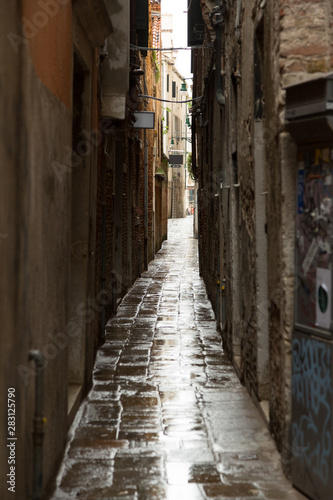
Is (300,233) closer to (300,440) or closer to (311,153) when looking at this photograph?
(311,153)

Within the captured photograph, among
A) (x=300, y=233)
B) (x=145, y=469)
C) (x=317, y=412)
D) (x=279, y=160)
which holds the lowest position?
(x=145, y=469)

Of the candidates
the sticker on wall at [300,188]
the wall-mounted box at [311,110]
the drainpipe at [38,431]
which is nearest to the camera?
the drainpipe at [38,431]

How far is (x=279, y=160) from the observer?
16.8 ft

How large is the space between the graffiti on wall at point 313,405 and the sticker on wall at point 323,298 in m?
0.14

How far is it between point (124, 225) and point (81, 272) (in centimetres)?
801

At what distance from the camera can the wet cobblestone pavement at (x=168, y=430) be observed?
4.95 m

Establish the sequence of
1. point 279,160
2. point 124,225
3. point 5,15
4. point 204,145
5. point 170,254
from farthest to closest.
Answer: point 170,254
point 204,145
point 124,225
point 279,160
point 5,15

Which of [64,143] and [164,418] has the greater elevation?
[64,143]

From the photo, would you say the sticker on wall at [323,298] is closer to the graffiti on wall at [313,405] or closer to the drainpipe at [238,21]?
the graffiti on wall at [313,405]

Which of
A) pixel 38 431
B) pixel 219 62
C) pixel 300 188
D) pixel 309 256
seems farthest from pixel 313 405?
pixel 219 62

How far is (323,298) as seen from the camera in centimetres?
456

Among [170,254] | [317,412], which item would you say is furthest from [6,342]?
[170,254]

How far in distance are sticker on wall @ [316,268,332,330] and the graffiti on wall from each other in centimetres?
14

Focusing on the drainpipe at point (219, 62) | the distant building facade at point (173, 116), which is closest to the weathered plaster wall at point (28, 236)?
the drainpipe at point (219, 62)
